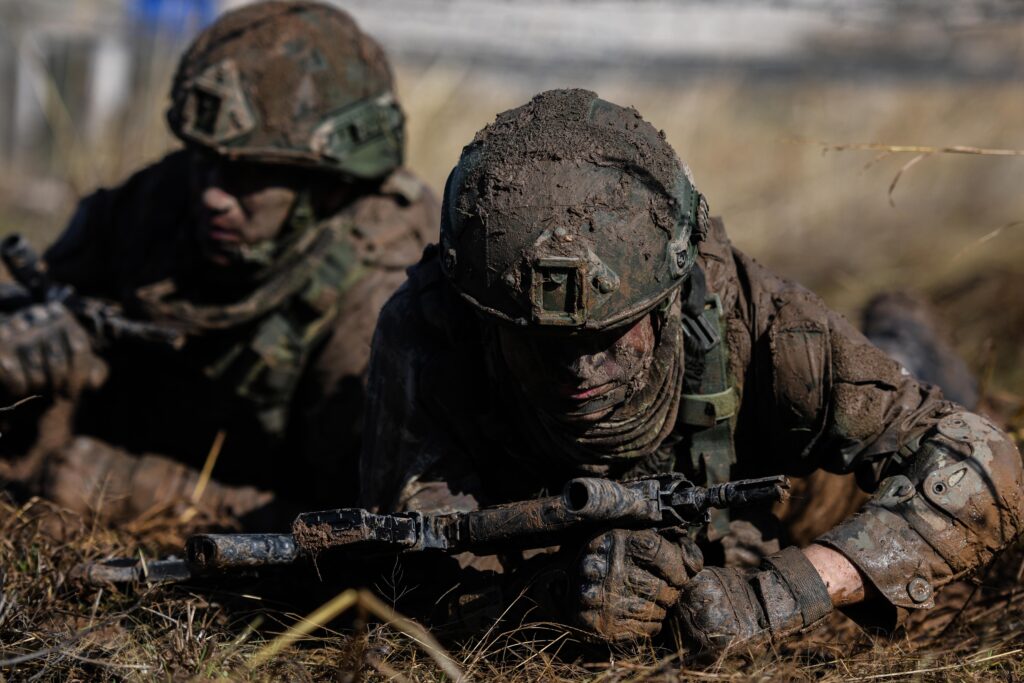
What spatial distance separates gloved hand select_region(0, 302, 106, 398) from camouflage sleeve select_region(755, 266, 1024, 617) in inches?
128

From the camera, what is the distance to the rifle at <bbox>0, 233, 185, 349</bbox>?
560cm

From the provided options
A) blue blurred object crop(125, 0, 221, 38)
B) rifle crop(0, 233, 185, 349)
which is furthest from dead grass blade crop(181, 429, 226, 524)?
blue blurred object crop(125, 0, 221, 38)

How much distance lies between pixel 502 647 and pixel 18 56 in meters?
11.1

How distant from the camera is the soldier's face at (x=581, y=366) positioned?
3490 millimetres

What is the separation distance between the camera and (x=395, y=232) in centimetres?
565

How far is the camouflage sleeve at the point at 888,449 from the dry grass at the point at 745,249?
331mm

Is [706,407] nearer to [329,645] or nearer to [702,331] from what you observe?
[702,331]

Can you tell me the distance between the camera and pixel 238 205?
551 centimetres

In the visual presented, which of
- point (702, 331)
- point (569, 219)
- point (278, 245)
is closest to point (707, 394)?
point (702, 331)

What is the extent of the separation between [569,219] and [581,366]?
41 centimetres

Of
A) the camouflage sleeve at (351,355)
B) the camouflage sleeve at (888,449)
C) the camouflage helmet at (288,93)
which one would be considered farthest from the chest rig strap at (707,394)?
the camouflage helmet at (288,93)

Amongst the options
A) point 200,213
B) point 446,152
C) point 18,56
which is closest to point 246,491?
point 200,213

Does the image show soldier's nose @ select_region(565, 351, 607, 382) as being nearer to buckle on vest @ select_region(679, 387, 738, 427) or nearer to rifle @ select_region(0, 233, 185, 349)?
buckle on vest @ select_region(679, 387, 738, 427)

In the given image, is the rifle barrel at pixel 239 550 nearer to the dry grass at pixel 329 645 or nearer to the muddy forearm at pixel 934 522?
the dry grass at pixel 329 645
